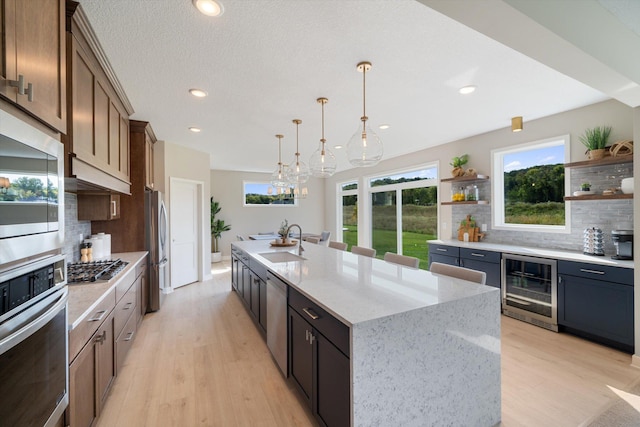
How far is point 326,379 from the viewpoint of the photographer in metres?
1.55

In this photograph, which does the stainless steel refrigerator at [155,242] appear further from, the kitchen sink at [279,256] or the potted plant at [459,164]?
the potted plant at [459,164]

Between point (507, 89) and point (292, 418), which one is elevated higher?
point (507, 89)

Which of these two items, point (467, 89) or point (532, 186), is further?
point (532, 186)

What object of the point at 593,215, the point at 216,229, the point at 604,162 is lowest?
the point at 216,229

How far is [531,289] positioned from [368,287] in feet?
8.91

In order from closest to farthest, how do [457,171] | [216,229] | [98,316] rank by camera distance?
[98,316], [457,171], [216,229]

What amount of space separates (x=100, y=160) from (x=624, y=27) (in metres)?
3.85

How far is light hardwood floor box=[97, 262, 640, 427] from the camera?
1857mm

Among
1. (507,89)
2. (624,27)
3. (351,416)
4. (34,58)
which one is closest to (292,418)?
(351,416)

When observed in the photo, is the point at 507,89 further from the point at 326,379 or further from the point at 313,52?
the point at 326,379

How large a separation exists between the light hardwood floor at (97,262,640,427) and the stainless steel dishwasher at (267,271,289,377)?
15 cm

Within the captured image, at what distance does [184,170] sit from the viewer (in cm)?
507

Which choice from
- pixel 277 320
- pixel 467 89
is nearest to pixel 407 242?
pixel 467 89

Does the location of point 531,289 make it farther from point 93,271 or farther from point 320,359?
point 93,271
